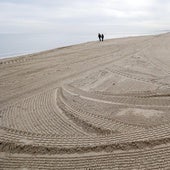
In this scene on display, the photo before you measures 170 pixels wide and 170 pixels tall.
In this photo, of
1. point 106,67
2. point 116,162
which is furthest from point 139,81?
point 116,162

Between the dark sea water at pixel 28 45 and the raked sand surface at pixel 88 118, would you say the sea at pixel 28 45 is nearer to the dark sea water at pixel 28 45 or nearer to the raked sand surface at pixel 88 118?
the dark sea water at pixel 28 45

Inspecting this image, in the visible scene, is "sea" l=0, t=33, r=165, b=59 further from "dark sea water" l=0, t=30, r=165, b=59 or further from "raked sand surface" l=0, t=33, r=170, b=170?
"raked sand surface" l=0, t=33, r=170, b=170

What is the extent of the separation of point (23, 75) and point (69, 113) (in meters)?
6.74

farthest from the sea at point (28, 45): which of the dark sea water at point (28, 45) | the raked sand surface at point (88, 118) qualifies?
the raked sand surface at point (88, 118)

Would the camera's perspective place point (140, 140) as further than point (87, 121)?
No

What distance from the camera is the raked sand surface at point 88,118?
6.59 metres

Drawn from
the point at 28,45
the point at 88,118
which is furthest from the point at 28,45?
the point at 88,118

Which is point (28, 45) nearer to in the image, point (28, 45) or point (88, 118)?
point (28, 45)

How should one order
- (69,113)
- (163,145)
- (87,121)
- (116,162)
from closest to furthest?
1. (116,162)
2. (163,145)
3. (87,121)
4. (69,113)

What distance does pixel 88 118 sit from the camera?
8.63 metres

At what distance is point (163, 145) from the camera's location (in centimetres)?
680

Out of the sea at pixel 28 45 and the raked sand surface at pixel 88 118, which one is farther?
the sea at pixel 28 45

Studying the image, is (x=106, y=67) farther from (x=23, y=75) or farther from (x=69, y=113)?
(x=69, y=113)

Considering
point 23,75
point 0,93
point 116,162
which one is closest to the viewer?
point 116,162
